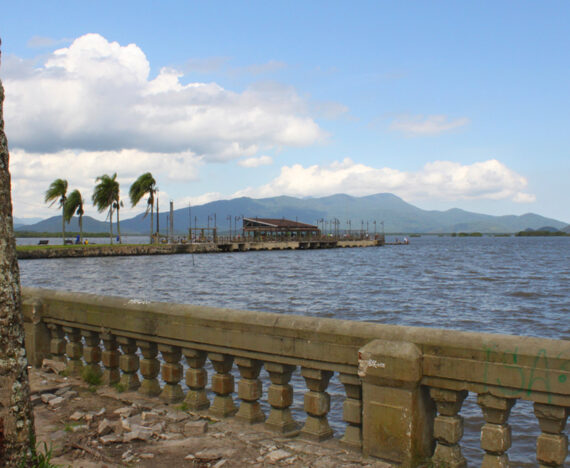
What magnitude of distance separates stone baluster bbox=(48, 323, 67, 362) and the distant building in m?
113

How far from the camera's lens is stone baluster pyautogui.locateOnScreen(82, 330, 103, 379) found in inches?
271

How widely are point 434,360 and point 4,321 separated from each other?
10.2 ft

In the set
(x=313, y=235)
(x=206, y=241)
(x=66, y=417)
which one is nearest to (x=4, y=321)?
(x=66, y=417)

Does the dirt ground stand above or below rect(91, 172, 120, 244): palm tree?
below

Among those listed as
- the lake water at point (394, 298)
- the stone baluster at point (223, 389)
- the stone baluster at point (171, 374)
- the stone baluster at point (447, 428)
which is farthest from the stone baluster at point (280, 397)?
the lake water at point (394, 298)

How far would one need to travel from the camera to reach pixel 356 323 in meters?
4.71

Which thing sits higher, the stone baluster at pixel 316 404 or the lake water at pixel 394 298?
the stone baluster at pixel 316 404

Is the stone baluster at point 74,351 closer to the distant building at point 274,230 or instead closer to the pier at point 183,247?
the pier at point 183,247

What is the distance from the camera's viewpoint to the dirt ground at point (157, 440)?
4543 mm

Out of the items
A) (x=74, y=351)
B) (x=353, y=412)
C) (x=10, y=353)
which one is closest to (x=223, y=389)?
(x=353, y=412)

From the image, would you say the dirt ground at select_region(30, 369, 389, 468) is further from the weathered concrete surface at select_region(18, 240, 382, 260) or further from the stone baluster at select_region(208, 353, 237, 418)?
the weathered concrete surface at select_region(18, 240, 382, 260)

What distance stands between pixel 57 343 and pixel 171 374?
2.41m

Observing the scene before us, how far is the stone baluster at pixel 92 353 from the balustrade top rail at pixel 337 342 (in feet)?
0.48

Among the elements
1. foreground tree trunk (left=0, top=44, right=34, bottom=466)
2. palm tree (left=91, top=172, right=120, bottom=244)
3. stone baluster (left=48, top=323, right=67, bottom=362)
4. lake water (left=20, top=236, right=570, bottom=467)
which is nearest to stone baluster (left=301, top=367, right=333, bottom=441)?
foreground tree trunk (left=0, top=44, right=34, bottom=466)
